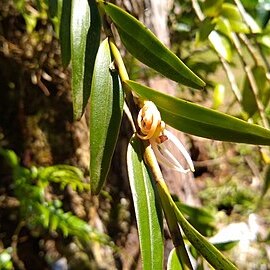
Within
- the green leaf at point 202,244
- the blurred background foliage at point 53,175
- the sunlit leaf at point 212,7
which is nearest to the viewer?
the green leaf at point 202,244

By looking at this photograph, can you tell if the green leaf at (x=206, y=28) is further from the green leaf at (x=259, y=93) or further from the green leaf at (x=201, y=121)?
the green leaf at (x=201, y=121)

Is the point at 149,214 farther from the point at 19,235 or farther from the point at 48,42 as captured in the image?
the point at 19,235

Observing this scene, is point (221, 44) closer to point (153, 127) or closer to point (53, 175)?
point (153, 127)

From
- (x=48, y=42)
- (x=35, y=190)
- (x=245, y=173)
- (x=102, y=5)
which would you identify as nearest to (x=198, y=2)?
(x=102, y=5)

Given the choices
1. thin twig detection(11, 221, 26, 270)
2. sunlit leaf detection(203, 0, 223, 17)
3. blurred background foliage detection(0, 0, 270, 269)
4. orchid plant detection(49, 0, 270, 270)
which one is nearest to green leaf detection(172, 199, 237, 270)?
orchid plant detection(49, 0, 270, 270)

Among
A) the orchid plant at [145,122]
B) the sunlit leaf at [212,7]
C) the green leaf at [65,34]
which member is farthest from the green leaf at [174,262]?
the sunlit leaf at [212,7]

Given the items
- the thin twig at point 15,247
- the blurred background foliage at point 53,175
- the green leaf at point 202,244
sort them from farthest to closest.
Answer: the thin twig at point 15,247 → the blurred background foliage at point 53,175 → the green leaf at point 202,244
